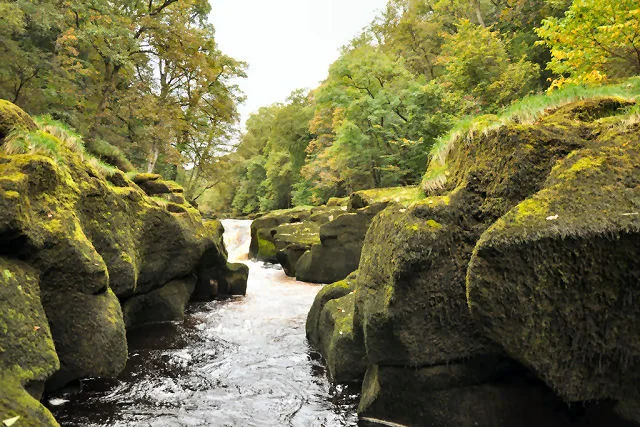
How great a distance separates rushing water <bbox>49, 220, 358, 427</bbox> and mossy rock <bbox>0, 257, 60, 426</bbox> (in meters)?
1.37

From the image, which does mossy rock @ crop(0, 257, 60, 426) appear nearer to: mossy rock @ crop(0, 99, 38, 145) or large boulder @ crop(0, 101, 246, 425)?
large boulder @ crop(0, 101, 246, 425)

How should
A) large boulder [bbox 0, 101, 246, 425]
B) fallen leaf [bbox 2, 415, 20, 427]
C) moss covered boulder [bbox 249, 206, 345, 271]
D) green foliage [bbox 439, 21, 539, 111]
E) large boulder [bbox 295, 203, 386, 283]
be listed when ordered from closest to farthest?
fallen leaf [bbox 2, 415, 20, 427], large boulder [bbox 0, 101, 246, 425], large boulder [bbox 295, 203, 386, 283], moss covered boulder [bbox 249, 206, 345, 271], green foliage [bbox 439, 21, 539, 111]

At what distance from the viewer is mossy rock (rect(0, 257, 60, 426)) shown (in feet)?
10.2

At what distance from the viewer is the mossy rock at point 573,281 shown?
309cm

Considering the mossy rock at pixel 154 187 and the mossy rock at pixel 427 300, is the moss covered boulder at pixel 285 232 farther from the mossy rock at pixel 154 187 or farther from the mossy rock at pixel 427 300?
the mossy rock at pixel 427 300

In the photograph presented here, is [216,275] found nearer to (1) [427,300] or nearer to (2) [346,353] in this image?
(2) [346,353]

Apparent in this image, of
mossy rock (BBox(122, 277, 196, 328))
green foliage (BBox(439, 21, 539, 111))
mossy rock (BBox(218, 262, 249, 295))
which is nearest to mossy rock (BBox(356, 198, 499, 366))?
mossy rock (BBox(122, 277, 196, 328))

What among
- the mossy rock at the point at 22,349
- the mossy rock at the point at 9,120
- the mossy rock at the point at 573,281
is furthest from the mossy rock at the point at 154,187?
the mossy rock at the point at 573,281

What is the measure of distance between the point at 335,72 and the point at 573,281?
22.5 m

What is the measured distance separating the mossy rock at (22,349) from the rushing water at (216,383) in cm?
137

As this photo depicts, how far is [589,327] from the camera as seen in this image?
3.19 m

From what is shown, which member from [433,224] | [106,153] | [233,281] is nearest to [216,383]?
[433,224]

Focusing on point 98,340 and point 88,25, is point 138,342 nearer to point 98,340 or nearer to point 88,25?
point 98,340

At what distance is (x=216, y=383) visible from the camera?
19.5 ft
